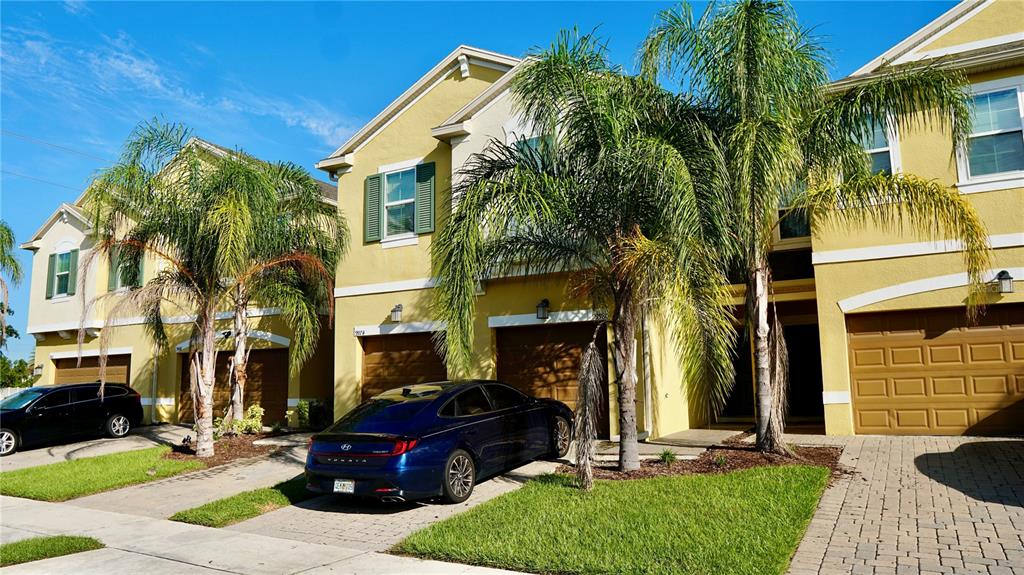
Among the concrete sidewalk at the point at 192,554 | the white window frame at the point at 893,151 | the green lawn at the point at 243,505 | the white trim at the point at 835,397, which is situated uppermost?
the white window frame at the point at 893,151

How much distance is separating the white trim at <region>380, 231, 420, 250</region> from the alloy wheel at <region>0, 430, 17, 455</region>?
902 cm

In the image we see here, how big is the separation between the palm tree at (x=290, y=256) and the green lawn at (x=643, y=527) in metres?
7.86

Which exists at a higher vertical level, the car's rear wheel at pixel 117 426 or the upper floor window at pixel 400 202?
the upper floor window at pixel 400 202

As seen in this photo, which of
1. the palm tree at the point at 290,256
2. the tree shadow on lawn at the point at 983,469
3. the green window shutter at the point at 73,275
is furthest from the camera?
the green window shutter at the point at 73,275

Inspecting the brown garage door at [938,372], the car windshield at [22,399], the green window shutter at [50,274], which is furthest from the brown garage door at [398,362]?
the green window shutter at [50,274]

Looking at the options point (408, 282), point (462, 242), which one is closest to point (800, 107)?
point (462, 242)

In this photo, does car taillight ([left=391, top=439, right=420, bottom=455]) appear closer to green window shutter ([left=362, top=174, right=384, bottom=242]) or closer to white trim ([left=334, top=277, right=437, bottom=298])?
white trim ([left=334, top=277, right=437, bottom=298])

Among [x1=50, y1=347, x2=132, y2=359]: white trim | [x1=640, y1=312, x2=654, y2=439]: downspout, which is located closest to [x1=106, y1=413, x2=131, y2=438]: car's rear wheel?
[x1=50, y1=347, x2=132, y2=359]: white trim

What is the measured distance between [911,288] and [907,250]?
0.65m

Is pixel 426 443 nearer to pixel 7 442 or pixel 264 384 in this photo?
pixel 264 384

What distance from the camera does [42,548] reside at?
760 centimetres

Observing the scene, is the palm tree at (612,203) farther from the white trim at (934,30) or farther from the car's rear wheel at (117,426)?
the car's rear wheel at (117,426)

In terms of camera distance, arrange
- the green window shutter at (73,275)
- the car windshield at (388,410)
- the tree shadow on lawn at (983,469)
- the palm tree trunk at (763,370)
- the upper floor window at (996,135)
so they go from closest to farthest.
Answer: the tree shadow on lawn at (983,469)
the car windshield at (388,410)
the palm tree trunk at (763,370)
the upper floor window at (996,135)
the green window shutter at (73,275)

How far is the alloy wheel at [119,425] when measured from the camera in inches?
675
